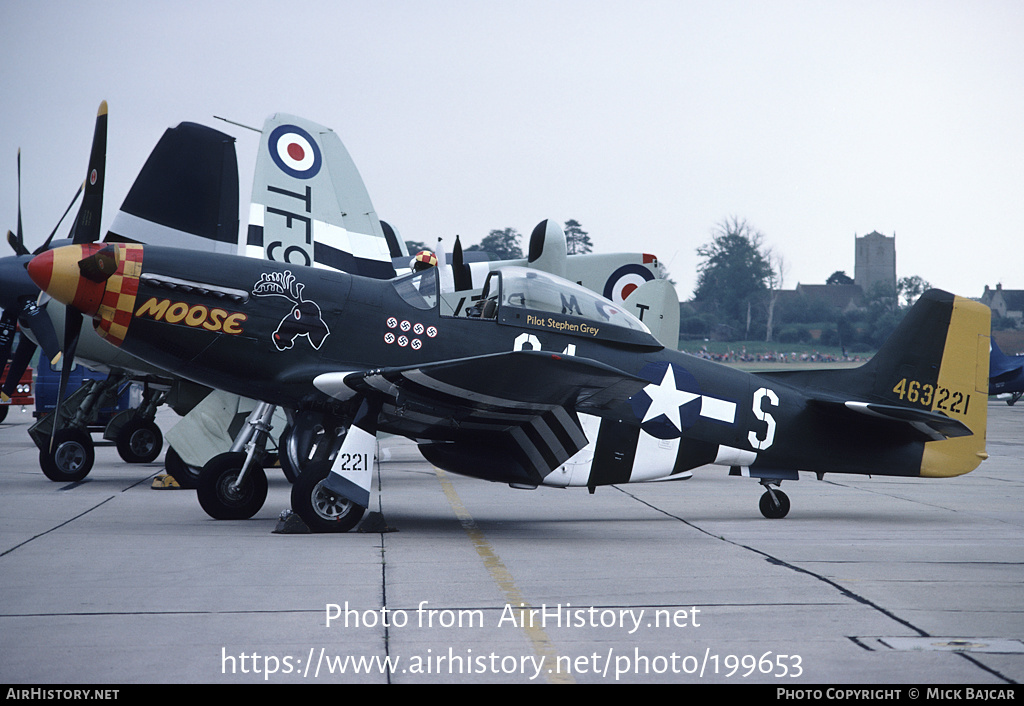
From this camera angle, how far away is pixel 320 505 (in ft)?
25.2

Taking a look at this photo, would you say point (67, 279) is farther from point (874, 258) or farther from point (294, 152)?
point (874, 258)

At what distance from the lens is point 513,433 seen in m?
8.26

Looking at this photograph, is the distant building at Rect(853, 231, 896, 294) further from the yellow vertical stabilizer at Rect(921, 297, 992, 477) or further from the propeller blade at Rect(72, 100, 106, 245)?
the propeller blade at Rect(72, 100, 106, 245)

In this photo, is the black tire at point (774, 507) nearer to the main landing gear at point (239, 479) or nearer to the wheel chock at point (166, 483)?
the main landing gear at point (239, 479)

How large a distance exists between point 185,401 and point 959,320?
33.1 feet

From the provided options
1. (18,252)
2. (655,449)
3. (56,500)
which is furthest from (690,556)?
(18,252)

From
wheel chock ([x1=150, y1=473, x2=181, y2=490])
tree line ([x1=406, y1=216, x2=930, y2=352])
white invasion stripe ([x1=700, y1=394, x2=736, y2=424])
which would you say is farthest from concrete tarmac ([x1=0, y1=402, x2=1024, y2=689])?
tree line ([x1=406, y1=216, x2=930, y2=352])

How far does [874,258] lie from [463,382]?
456 feet

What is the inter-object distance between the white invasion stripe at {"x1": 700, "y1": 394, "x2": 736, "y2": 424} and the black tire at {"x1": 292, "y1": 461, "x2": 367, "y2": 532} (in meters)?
3.27

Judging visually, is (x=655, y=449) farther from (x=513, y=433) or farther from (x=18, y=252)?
(x=18, y=252)

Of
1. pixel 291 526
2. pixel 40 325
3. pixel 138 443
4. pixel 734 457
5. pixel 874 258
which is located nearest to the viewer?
pixel 291 526

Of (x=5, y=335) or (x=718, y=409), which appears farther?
(x=5, y=335)

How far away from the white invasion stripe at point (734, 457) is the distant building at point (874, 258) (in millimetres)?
132485

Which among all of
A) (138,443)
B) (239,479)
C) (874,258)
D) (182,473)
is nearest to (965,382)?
(239,479)
